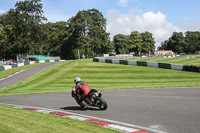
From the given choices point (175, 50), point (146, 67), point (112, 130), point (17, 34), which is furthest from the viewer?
point (175, 50)

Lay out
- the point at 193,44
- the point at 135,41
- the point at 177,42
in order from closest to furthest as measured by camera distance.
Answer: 1. the point at 135,41
2. the point at 193,44
3. the point at 177,42

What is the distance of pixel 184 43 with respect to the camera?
128750mm

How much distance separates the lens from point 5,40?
6744 cm

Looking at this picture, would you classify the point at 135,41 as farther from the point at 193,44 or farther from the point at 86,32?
the point at 86,32

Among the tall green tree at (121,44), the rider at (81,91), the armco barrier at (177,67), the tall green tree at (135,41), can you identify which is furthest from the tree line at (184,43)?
the rider at (81,91)

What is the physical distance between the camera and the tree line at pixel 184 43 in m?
121

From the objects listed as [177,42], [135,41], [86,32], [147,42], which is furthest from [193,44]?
[86,32]

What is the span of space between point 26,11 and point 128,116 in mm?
64609

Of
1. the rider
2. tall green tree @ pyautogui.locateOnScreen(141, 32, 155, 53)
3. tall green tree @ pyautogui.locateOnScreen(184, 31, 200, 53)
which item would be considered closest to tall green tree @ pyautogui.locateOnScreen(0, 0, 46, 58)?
the rider

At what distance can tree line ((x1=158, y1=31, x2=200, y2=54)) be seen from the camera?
12144 centimetres

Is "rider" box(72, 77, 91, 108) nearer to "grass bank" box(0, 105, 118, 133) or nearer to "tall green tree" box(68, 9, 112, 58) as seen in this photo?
"grass bank" box(0, 105, 118, 133)

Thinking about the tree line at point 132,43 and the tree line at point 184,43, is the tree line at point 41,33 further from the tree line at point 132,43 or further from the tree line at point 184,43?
Answer: the tree line at point 184,43

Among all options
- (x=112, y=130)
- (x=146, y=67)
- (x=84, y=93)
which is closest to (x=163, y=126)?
(x=112, y=130)

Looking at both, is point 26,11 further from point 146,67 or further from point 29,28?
point 146,67
